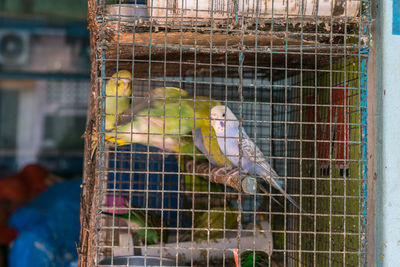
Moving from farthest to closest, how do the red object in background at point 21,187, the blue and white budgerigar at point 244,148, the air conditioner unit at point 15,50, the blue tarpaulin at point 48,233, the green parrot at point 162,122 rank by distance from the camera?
the air conditioner unit at point 15,50 → the red object in background at point 21,187 → the blue tarpaulin at point 48,233 → the green parrot at point 162,122 → the blue and white budgerigar at point 244,148

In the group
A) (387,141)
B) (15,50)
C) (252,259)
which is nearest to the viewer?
(387,141)

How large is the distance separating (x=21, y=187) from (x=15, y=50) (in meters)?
1.37

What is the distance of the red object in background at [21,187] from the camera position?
3544mm

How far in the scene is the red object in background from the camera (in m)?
3.54

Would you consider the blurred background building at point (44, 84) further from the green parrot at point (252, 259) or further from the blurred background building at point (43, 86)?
the green parrot at point (252, 259)

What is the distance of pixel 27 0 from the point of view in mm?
3725

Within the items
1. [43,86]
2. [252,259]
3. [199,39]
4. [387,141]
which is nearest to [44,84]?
[43,86]

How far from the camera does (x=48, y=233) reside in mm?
2750

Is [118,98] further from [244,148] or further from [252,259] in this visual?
[252,259]

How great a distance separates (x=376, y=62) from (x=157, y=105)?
90 centimetres

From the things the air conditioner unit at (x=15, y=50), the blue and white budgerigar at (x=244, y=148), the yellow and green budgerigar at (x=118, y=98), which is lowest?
the blue and white budgerigar at (x=244, y=148)

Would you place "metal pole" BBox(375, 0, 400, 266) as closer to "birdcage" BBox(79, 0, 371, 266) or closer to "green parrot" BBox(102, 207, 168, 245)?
"birdcage" BBox(79, 0, 371, 266)

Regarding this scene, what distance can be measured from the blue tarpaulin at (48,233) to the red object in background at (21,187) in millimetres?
367

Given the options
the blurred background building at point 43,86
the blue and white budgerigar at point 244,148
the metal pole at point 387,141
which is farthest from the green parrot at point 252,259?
the blurred background building at point 43,86
